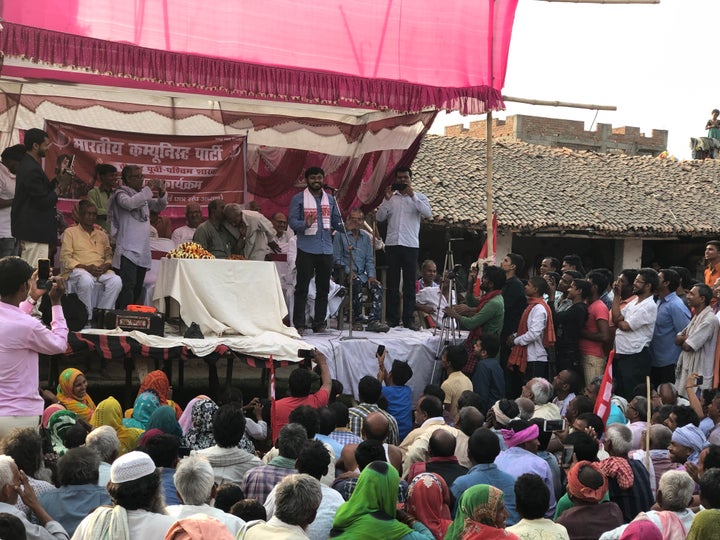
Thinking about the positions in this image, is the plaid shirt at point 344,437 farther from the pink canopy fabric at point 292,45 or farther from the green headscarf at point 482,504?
the pink canopy fabric at point 292,45

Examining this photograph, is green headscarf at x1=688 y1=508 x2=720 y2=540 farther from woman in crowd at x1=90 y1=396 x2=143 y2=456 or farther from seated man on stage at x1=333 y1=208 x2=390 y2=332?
seated man on stage at x1=333 y1=208 x2=390 y2=332

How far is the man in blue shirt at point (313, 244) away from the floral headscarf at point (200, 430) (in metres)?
4.50

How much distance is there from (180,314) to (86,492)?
547 cm

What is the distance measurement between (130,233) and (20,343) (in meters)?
5.31

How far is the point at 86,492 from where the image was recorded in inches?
206

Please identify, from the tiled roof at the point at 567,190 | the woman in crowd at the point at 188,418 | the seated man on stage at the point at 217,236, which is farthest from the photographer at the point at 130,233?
the tiled roof at the point at 567,190

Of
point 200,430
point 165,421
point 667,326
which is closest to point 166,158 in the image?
point 667,326

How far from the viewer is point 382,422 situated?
6445 millimetres

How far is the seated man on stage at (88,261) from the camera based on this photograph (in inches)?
413

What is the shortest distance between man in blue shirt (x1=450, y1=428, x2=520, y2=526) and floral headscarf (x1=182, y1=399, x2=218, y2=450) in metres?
1.88

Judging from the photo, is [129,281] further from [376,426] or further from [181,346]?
[376,426]

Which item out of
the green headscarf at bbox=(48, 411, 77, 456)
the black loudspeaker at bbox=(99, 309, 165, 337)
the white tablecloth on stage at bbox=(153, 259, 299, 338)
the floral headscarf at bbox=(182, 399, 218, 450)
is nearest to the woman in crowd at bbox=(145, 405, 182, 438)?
the floral headscarf at bbox=(182, 399, 218, 450)

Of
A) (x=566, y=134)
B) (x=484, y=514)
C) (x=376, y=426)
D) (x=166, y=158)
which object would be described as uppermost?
(x=566, y=134)

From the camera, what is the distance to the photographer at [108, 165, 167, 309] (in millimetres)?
11188
